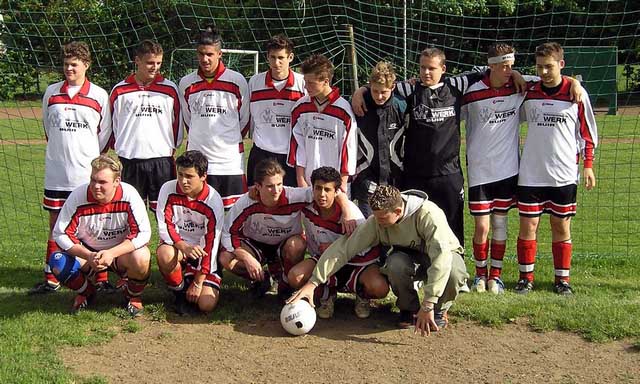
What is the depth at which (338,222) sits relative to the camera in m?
5.12

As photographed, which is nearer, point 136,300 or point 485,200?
point 136,300

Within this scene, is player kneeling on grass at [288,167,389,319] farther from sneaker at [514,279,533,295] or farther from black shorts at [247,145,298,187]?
sneaker at [514,279,533,295]

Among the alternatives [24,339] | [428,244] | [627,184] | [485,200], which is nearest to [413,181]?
[485,200]

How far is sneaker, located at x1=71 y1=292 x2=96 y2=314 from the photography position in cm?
525

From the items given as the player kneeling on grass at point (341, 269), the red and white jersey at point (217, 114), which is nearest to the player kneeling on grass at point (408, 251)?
the player kneeling on grass at point (341, 269)

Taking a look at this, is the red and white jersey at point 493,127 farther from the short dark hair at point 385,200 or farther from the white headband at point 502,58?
the short dark hair at point 385,200

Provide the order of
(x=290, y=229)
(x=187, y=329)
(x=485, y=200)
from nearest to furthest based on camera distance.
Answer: (x=187, y=329) < (x=290, y=229) < (x=485, y=200)

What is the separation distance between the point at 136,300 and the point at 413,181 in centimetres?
222

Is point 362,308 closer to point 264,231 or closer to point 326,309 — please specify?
point 326,309

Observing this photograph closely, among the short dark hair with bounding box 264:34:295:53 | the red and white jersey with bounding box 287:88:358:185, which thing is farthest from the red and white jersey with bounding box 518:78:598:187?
the short dark hair with bounding box 264:34:295:53

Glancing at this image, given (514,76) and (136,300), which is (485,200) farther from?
(136,300)

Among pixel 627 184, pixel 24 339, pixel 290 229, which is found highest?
pixel 290 229

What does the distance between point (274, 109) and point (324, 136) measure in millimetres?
548

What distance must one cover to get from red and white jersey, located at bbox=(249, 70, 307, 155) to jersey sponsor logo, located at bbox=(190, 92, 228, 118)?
10.6 inches
